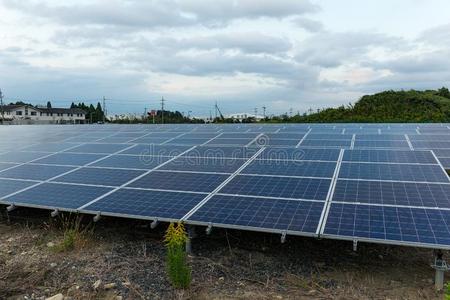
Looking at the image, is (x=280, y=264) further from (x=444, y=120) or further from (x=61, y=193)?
(x=444, y=120)

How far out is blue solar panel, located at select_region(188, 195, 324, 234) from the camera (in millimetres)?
8094

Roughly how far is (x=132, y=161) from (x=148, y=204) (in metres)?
4.13

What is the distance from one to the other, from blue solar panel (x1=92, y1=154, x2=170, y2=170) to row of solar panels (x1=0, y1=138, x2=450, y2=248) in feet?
0.11

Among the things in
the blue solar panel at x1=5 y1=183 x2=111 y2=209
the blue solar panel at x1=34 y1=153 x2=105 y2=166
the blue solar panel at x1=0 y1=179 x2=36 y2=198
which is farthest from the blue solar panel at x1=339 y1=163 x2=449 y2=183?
the blue solar panel at x1=0 y1=179 x2=36 y2=198

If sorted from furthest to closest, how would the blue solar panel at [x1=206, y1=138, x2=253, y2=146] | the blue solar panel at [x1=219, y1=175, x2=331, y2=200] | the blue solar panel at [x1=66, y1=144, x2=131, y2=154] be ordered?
the blue solar panel at [x1=206, y1=138, x2=253, y2=146] → the blue solar panel at [x1=66, y1=144, x2=131, y2=154] → the blue solar panel at [x1=219, y1=175, x2=331, y2=200]

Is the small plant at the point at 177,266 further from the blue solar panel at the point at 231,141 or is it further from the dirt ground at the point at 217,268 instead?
the blue solar panel at the point at 231,141

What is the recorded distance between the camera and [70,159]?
47.1 feet

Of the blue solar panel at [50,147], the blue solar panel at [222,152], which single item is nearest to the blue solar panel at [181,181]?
the blue solar panel at [222,152]

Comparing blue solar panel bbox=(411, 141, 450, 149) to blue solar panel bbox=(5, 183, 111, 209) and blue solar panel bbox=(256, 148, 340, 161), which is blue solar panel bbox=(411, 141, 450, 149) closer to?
blue solar panel bbox=(256, 148, 340, 161)

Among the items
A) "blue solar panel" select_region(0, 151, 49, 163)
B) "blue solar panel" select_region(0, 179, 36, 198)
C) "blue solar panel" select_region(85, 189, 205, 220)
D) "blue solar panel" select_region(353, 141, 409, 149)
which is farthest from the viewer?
"blue solar panel" select_region(0, 151, 49, 163)

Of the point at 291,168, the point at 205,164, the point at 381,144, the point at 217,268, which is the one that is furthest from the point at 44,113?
the point at 217,268

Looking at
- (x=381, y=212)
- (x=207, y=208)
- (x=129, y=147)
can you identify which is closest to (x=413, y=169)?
(x=381, y=212)

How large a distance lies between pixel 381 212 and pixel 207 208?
3.52 metres

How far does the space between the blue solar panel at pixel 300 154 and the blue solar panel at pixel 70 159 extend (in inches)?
225
